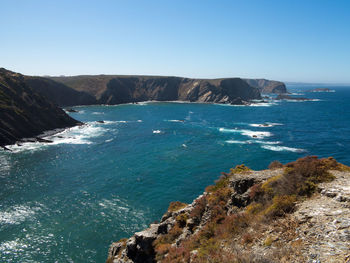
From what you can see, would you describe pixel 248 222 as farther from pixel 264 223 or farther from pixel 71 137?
pixel 71 137

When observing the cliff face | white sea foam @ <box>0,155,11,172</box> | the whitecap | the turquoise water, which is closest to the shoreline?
the whitecap

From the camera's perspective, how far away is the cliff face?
82.1m

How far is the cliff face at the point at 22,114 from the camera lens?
82.1 meters

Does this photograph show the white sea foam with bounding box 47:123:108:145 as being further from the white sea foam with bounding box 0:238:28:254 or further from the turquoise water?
the white sea foam with bounding box 0:238:28:254

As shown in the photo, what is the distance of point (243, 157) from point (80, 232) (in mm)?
44053

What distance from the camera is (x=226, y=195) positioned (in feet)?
69.1

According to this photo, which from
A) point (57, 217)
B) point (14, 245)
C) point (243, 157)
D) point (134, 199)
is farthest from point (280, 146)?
point (14, 245)

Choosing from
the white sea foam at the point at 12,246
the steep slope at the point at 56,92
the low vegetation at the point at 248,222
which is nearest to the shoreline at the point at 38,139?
the white sea foam at the point at 12,246

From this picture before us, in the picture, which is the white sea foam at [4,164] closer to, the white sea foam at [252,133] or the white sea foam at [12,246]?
the white sea foam at [12,246]

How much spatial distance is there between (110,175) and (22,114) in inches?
2480

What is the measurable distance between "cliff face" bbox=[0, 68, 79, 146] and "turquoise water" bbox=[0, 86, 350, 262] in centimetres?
1037

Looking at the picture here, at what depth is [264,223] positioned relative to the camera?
13984 mm

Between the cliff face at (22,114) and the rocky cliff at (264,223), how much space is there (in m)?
77.5

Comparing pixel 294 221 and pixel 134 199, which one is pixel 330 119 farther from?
pixel 294 221
